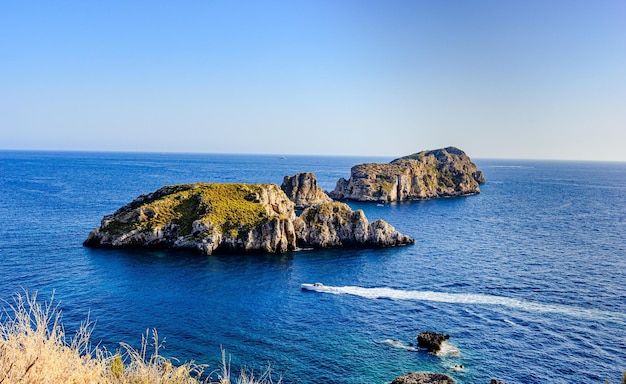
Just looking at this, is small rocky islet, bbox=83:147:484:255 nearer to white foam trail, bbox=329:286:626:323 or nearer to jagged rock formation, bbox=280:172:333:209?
white foam trail, bbox=329:286:626:323

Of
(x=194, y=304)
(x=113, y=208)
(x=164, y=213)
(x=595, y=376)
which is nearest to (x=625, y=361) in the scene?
(x=595, y=376)

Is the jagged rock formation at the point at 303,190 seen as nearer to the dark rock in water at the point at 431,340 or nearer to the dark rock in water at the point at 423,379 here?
the dark rock in water at the point at 431,340

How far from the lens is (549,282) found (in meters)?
81.6

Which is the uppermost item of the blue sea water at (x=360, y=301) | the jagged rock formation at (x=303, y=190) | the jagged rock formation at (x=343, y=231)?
the jagged rock formation at (x=303, y=190)

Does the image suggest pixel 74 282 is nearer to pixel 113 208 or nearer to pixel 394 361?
pixel 394 361

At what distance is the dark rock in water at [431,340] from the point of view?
176ft

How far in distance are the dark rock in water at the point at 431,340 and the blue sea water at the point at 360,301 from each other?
1.54 meters

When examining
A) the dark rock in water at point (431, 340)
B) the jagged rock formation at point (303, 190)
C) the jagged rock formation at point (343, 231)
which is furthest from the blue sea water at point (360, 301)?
the jagged rock formation at point (303, 190)

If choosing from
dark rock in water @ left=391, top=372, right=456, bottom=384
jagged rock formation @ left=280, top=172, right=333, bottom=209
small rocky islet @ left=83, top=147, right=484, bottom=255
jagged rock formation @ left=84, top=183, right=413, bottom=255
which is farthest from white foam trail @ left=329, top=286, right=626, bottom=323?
jagged rock formation @ left=280, top=172, right=333, bottom=209

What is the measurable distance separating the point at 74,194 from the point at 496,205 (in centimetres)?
19266

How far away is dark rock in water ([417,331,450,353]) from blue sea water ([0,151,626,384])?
5.04ft

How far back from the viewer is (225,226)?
105 m

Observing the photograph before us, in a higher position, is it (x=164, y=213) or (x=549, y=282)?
(x=164, y=213)

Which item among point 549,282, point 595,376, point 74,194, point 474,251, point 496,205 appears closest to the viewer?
point 595,376
